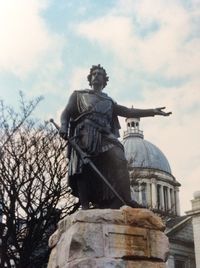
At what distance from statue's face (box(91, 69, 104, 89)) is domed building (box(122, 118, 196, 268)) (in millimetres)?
44147

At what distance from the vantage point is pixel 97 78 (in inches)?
325

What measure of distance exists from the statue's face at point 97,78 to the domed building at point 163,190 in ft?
145

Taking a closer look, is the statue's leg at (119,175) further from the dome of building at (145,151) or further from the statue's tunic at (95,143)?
the dome of building at (145,151)

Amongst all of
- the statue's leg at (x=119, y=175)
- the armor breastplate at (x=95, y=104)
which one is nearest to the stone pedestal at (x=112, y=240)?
the statue's leg at (x=119, y=175)

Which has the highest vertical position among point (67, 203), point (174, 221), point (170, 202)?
point (170, 202)

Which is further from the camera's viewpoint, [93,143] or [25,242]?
[25,242]

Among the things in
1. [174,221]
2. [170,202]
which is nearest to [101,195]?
[174,221]

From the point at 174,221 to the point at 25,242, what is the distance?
39.6 meters

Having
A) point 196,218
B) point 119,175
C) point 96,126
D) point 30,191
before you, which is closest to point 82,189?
point 119,175

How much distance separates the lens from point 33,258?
21516mm

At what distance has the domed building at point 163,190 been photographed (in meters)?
54.2

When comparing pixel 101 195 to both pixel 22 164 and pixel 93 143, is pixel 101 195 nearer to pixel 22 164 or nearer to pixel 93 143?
pixel 93 143

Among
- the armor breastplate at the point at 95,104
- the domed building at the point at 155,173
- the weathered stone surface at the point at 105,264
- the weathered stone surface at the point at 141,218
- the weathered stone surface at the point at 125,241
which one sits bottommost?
the weathered stone surface at the point at 105,264

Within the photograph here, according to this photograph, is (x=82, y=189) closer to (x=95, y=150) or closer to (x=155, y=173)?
(x=95, y=150)
